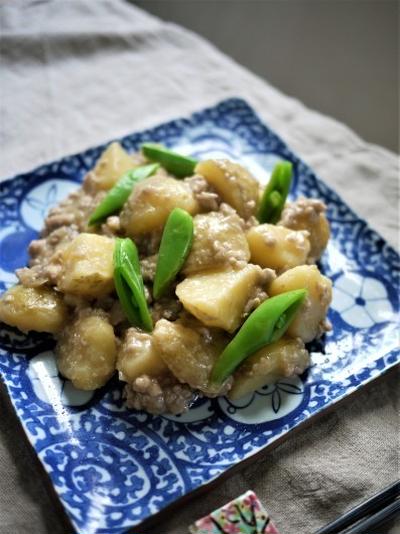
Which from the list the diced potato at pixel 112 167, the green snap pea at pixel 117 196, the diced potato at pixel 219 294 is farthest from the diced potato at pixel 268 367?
the diced potato at pixel 112 167

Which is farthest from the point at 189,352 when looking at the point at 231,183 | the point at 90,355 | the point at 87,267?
the point at 231,183

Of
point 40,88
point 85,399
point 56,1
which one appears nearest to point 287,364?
point 85,399

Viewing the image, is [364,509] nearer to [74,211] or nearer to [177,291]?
[177,291]

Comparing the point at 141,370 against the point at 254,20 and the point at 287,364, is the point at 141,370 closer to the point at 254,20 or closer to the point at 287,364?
the point at 287,364

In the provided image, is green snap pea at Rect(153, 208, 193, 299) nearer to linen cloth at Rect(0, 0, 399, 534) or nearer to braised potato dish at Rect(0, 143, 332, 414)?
braised potato dish at Rect(0, 143, 332, 414)

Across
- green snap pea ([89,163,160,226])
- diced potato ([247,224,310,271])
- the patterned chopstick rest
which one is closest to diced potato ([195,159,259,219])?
diced potato ([247,224,310,271])
